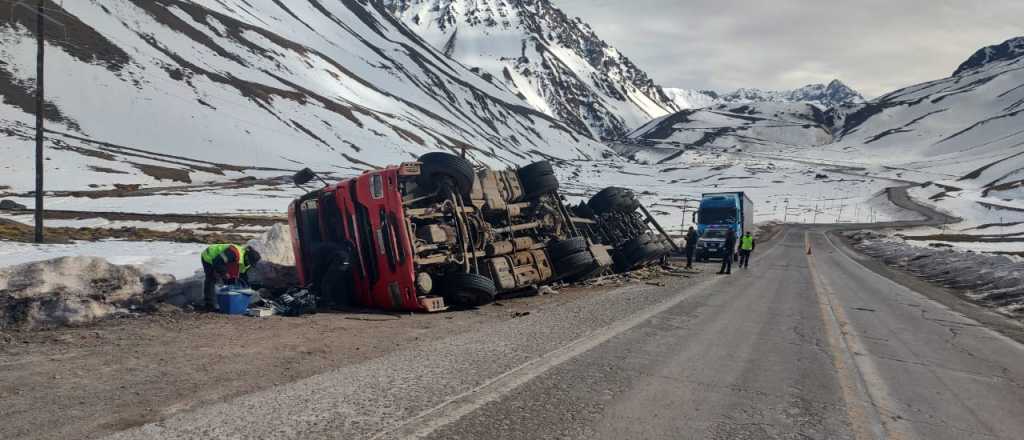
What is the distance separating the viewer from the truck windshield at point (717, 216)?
28.1m

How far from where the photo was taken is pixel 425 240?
36.7 ft

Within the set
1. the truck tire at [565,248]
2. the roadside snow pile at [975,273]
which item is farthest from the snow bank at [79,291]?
the roadside snow pile at [975,273]

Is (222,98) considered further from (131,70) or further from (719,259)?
(719,259)

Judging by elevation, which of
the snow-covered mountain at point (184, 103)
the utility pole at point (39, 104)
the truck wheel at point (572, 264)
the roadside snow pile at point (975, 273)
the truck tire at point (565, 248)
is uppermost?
the snow-covered mountain at point (184, 103)

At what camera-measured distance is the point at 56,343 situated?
7.41 m

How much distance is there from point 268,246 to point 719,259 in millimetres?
22024

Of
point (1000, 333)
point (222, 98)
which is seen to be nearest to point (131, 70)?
point (222, 98)

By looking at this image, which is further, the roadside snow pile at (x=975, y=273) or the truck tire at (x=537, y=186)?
the roadside snow pile at (x=975, y=273)

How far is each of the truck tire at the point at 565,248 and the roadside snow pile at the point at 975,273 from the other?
32.1ft

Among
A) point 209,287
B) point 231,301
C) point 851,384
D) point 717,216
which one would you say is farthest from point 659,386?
point 717,216

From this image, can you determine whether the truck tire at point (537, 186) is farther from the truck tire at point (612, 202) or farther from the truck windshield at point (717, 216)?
the truck windshield at point (717, 216)

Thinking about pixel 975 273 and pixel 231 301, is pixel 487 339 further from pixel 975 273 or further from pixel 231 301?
pixel 975 273

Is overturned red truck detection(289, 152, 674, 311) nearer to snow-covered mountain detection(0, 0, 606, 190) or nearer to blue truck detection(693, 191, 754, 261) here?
blue truck detection(693, 191, 754, 261)

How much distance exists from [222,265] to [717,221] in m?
23.3
